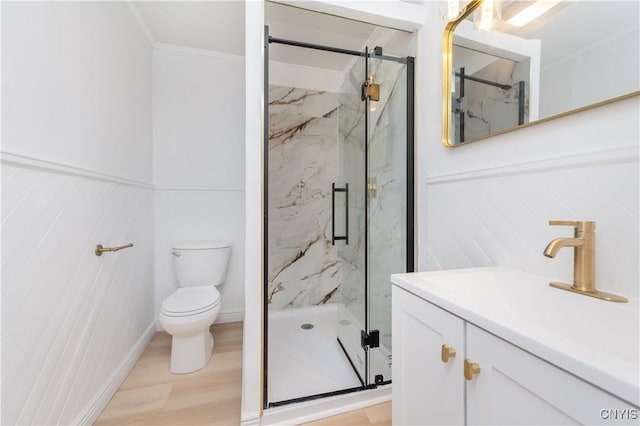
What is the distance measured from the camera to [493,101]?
1084 millimetres

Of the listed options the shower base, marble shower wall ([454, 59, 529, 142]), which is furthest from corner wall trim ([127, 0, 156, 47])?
the shower base

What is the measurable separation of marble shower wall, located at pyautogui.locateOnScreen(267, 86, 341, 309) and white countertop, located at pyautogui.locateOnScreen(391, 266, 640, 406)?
5.87 feet

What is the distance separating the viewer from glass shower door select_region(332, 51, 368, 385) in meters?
1.83

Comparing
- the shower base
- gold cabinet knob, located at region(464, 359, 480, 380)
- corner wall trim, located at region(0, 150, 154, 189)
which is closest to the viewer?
gold cabinet knob, located at region(464, 359, 480, 380)

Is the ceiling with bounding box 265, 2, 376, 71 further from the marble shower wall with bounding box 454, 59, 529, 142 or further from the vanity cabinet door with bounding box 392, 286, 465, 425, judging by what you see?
the vanity cabinet door with bounding box 392, 286, 465, 425

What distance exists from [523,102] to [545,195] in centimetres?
35

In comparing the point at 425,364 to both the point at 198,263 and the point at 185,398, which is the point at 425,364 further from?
the point at 198,263

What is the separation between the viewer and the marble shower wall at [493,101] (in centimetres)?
99

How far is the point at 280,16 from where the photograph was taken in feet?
5.90

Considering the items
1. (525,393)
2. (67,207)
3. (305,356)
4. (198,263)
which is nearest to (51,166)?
(67,207)

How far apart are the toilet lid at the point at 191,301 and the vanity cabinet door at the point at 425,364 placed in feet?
4.14

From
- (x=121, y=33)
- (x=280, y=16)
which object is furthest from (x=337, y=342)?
(x=121, y=33)

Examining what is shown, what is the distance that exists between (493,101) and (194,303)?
6.48 feet

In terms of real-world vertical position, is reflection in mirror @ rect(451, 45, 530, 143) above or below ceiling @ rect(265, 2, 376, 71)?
below
